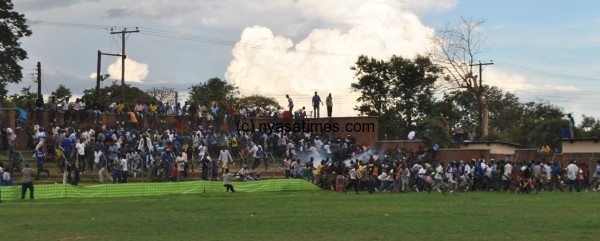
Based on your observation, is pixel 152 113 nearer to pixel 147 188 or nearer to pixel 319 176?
pixel 319 176

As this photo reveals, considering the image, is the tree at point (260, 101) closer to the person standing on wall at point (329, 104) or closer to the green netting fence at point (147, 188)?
the person standing on wall at point (329, 104)

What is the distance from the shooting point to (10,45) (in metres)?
67.8

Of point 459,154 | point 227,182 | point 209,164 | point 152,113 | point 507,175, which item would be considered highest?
point 152,113

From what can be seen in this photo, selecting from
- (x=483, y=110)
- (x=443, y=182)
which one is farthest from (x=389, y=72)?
(x=443, y=182)

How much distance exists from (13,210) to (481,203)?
15268mm

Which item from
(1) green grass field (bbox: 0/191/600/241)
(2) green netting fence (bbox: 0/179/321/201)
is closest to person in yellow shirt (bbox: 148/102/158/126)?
(2) green netting fence (bbox: 0/179/321/201)

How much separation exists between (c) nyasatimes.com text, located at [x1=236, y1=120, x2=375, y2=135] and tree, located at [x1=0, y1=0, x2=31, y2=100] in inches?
754

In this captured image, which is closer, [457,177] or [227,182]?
[227,182]

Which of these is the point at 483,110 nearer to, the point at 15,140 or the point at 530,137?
the point at 530,137

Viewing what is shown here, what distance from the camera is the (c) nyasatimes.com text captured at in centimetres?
6006

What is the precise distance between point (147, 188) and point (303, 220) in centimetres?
1724

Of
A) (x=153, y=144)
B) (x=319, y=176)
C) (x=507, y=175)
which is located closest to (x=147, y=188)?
(x=153, y=144)

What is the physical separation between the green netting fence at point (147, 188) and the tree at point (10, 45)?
30.9 meters

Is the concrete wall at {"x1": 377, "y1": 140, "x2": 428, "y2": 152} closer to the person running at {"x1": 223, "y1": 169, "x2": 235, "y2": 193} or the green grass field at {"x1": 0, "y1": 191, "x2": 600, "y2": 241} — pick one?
the person running at {"x1": 223, "y1": 169, "x2": 235, "y2": 193}
